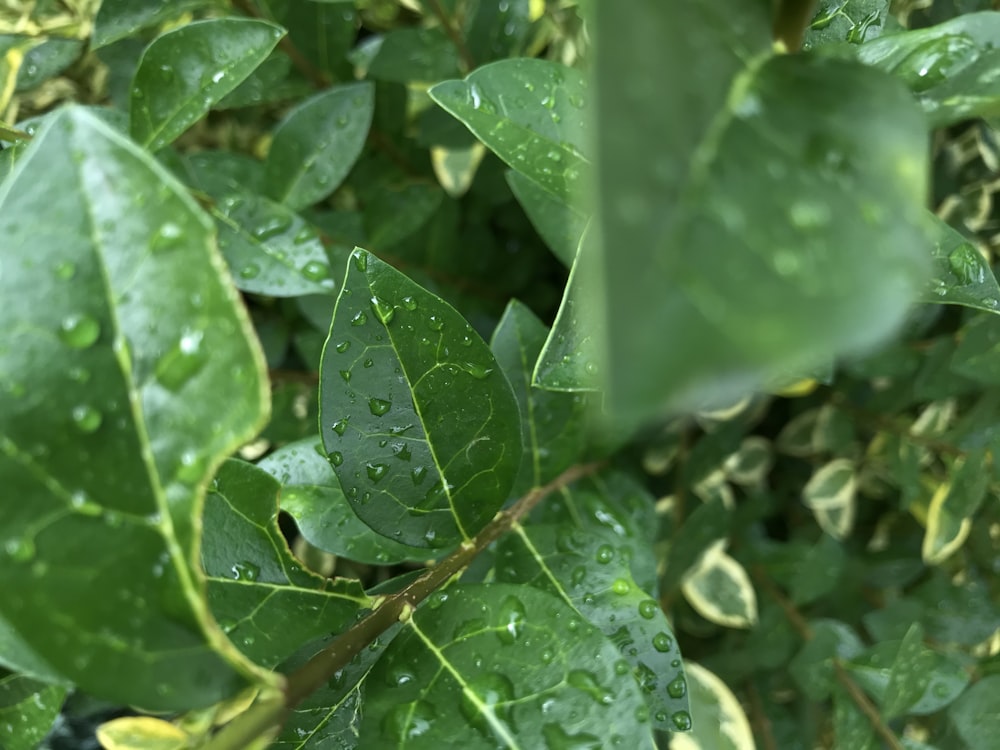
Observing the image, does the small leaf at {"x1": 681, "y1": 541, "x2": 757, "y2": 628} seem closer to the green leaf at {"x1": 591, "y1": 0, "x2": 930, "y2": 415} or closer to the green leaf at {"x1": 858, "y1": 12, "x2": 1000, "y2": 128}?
the green leaf at {"x1": 858, "y1": 12, "x2": 1000, "y2": 128}

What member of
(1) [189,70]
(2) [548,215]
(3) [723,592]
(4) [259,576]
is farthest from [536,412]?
(3) [723,592]

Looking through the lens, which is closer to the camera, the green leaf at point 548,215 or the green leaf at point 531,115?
the green leaf at point 531,115

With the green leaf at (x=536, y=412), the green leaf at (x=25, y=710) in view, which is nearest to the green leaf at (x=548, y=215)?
the green leaf at (x=536, y=412)

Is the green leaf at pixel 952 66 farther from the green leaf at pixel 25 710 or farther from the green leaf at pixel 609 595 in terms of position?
the green leaf at pixel 25 710

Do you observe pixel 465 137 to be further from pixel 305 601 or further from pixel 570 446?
pixel 305 601

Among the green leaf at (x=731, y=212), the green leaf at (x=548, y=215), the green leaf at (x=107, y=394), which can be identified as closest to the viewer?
the green leaf at (x=731, y=212)

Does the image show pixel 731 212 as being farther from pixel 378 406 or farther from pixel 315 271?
pixel 315 271

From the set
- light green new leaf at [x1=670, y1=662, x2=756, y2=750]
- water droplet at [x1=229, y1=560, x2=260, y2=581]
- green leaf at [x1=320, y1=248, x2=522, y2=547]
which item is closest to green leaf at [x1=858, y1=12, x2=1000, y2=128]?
green leaf at [x1=320, y1=248, x2=522, y2=547]
